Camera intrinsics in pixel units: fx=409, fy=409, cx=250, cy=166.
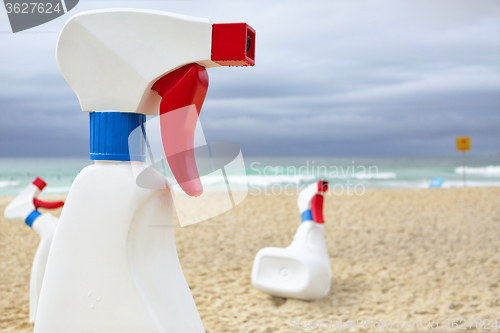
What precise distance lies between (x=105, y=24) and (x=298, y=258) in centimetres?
235

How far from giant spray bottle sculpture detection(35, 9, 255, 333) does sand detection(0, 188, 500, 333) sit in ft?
6.02

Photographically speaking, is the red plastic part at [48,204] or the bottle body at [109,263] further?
the red plastic part at [48,204]

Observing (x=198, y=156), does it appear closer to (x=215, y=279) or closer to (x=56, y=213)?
(x=215, y=279)

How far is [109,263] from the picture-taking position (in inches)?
44.2

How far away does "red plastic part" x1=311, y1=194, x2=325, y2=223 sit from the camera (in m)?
3.14

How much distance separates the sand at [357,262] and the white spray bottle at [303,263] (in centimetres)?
15

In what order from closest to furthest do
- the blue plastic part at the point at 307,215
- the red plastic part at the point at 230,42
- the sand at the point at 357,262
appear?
the red plastic part at the point at 230,42 → the sand at the point at 357,262 → the blue plastic part at the point at 307,215

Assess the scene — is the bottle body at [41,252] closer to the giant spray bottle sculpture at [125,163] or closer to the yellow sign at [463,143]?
the giant spray bottle sculpture at [125,163]

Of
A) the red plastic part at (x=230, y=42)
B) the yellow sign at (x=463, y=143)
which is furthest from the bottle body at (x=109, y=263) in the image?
the yellow sign at (x=463, y=143)

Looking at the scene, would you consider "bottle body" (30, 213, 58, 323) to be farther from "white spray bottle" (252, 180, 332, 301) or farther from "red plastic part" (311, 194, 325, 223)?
"red plastic part" (311, 194, 325, 223)

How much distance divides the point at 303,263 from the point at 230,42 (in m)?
2.31

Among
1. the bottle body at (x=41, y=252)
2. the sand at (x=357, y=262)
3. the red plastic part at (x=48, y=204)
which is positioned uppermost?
the red plastic part at (x=48, y=204)

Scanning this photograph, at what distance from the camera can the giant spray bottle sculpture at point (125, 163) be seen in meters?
1.11

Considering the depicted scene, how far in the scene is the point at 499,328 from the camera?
8.45 ft
